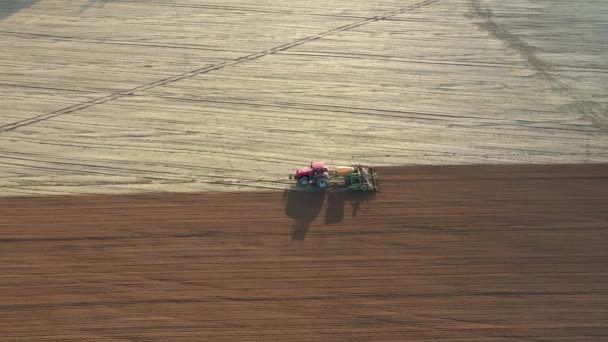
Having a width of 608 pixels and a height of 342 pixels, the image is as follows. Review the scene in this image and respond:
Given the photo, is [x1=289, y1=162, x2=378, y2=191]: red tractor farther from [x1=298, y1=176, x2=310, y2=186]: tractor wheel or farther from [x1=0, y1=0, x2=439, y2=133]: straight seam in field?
[x1=0, y1=0, x2=439, y2=133]: straight seam in field

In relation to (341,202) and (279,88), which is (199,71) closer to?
(279,88)

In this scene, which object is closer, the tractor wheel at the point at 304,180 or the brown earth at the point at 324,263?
the brown earth at the point at 324,263

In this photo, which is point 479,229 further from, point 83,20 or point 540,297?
point 83,20

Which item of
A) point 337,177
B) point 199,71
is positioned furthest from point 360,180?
point 199,71

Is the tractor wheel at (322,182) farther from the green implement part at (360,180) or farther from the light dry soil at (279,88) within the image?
the light dry soil at (279,88)

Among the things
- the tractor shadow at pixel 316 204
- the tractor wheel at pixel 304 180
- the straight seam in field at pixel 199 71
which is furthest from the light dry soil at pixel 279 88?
the tractor shadow at pixel 316 204

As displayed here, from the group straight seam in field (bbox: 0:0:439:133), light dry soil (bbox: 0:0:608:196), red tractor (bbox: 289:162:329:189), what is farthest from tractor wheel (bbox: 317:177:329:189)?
straight seam in field (bbox: 0:0:439:133)

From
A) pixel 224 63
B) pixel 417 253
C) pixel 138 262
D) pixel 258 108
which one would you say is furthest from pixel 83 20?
pixel 417 253
